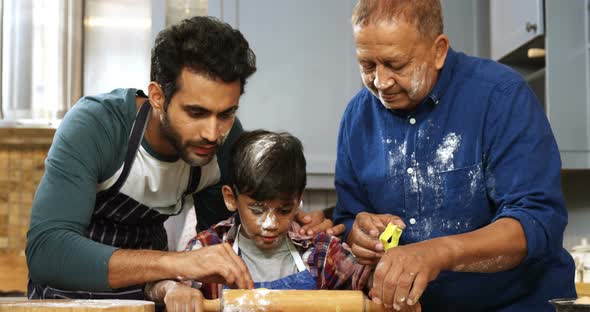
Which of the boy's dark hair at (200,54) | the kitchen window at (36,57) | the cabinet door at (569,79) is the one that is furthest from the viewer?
the kitchen window at (36,57)

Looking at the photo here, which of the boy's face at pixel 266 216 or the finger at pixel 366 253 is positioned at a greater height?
the boy's face at pixel 266 216

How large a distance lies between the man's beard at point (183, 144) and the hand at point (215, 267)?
0.34m

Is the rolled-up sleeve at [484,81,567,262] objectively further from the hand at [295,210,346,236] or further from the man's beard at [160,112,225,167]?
the man's beard at [160,112,225,167]

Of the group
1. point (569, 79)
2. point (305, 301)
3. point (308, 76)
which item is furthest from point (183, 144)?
point (308, 76)

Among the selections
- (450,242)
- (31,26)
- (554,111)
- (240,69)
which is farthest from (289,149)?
(31,26)

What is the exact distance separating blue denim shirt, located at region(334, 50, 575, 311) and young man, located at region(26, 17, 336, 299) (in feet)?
1.37

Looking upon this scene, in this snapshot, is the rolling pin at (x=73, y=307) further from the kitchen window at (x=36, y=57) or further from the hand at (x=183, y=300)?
the kitchen window at (x=36, y=57)

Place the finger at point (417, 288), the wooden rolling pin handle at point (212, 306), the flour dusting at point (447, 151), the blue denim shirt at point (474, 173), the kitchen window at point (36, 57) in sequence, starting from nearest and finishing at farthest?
the finger at point (417, 288) < the wooden rolling pin handle at point (212, 306) < the blue denim shirt at point (474, 173) < the flour dusting at point (447, 151) < the kitchen window at point (36, 57)

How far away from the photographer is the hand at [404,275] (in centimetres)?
141

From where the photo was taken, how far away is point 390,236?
1.64 meters

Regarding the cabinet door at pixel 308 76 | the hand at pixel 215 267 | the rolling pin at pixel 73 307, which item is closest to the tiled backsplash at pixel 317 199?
the cabinet door at pixel 308 76

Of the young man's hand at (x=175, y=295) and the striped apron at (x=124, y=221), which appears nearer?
the young man's hand at (x=175, y=295)

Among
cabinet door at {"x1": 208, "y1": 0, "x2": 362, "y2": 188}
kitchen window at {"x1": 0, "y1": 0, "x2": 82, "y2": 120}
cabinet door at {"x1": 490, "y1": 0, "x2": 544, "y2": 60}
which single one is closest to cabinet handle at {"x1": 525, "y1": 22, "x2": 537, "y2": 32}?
cabinet door at {"x1": 490, "y1": 0, "x2": 544, "y2": 60}

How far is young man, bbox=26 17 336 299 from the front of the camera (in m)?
1.76
